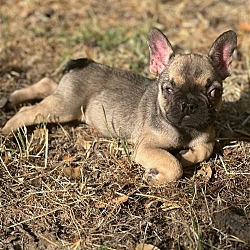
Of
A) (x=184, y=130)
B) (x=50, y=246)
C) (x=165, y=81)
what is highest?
→ (x=165, y=81)

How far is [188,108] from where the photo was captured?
4945 millimetres

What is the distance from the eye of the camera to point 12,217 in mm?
4996

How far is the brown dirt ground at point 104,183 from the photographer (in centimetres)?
468

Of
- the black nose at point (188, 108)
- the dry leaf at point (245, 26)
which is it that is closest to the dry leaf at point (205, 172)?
the black nose at point (188, 108)

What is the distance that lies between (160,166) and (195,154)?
475 millimetres

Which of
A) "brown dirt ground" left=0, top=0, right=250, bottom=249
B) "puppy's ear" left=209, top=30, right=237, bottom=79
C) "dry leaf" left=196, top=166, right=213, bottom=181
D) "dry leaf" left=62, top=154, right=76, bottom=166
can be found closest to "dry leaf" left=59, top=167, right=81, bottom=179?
"brown dirt ground" left=0, top=0, right=250, bottom=249

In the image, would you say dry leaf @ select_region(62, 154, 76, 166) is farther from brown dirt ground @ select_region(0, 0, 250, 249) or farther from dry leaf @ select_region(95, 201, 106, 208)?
dry leaf @ select_region(95, 201, 106, 208)

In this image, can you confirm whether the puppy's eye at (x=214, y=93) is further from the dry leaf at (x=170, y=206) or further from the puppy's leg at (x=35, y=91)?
the puppy's leg at (x=35, y=91)

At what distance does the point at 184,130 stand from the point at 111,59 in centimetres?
274

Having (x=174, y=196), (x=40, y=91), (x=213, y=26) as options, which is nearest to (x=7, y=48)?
(x=40, y=91)

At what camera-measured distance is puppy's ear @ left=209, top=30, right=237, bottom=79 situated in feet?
17.8

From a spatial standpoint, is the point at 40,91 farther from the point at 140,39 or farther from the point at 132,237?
the point at 132,237

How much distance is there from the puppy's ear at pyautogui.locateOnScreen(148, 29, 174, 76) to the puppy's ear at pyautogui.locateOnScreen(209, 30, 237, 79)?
0.44 meters

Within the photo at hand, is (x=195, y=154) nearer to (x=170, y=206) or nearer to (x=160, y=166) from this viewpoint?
(x=160, y=166)
